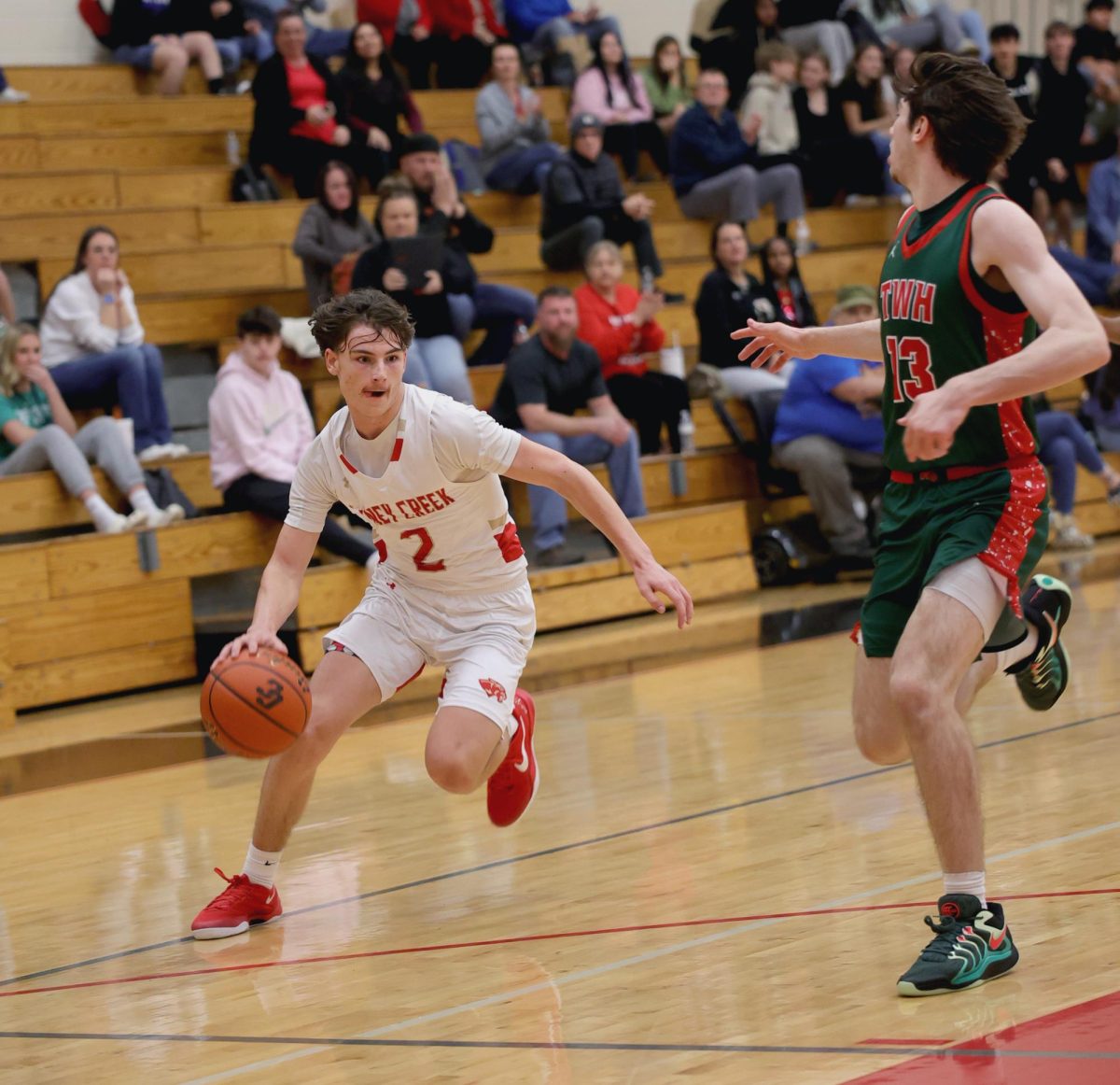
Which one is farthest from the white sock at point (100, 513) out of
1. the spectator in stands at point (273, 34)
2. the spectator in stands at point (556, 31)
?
the spectator in stands at point (556, 31)

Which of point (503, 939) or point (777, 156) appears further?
point (777, 156)

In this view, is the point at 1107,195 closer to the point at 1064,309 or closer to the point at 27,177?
the point at 27,177

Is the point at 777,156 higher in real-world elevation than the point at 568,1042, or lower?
lower

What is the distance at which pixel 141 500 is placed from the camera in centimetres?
922

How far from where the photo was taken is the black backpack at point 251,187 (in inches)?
472

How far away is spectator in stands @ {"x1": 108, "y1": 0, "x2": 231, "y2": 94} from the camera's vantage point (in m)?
12.7

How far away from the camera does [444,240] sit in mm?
10703

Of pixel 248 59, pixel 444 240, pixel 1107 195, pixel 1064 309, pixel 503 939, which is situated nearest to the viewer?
pixel 1064 309

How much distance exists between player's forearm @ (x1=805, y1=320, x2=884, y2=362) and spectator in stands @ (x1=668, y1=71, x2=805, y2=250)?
9202 mm

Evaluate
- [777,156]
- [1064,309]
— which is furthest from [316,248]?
[1064,309]

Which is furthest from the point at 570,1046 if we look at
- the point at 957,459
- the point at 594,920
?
the point at 957,459

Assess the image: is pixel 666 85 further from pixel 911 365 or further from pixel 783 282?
pixel 911 365

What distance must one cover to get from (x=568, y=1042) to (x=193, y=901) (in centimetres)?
185

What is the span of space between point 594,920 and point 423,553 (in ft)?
3.67
